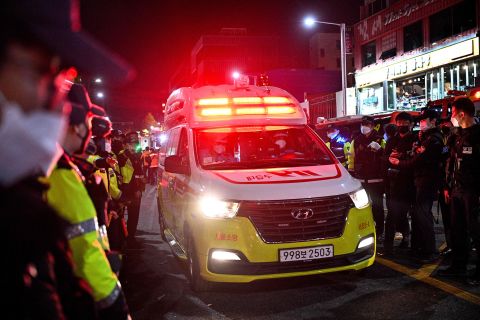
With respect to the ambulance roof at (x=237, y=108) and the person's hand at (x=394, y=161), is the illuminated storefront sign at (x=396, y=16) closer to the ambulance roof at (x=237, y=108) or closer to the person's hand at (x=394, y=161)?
the person's hand at (x=394, y=161)

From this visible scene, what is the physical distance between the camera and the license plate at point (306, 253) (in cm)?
459

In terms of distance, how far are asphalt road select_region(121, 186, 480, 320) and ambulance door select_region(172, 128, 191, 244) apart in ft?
2.20

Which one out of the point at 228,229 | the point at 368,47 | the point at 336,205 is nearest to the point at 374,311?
the point at 336,205

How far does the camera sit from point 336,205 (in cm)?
479

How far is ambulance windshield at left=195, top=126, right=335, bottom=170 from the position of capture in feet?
18.6

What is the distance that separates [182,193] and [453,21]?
21.6 m

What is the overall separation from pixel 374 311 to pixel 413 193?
8.89ft

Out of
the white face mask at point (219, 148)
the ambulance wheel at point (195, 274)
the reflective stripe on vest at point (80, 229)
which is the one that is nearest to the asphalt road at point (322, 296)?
the ambulance wheel at point (195, 274)

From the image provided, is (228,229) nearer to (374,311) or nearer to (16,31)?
(374,311)

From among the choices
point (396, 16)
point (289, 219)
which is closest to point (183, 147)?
point (289, 219)

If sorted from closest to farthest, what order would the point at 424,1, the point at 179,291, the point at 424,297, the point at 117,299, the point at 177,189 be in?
the point at 117,299 < the point at 424,297 < the point at 179,291 < the point at 177,189 < the point at 424,1

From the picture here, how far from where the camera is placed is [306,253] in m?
4.62

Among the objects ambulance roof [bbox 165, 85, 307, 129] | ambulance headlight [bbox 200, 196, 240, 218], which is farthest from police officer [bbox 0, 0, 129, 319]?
ambulance roof [bbox 165, 85, 307, 129]

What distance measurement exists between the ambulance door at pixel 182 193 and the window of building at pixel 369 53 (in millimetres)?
27010
